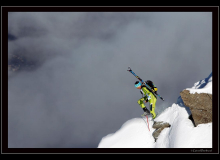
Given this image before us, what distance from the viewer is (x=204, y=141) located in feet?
30.3

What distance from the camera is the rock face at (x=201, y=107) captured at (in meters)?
9.92

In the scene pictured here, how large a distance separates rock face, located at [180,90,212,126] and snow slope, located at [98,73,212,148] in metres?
0.27

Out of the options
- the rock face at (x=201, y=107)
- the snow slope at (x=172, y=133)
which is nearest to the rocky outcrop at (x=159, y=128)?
the snow slope at (x=172, y=133)

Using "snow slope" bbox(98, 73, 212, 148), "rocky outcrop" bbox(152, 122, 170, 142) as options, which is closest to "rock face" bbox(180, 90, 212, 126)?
"snow slope" bbox(98, 73, 212, 148)

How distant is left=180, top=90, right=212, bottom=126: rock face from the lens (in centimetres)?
992

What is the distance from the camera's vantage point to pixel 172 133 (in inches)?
427

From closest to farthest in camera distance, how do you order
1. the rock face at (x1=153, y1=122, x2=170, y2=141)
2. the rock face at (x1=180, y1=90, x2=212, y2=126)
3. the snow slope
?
the snow slope
the rock face at (x1=180, y1=90, x2=212, y2=126)
the rock face at (x1=153, y1=122, x2=170, y2=141)

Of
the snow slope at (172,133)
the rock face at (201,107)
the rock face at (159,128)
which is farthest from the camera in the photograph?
the rock face at (159,128)

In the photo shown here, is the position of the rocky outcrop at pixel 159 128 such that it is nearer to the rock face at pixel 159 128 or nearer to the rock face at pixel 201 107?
the rock face at pixel 159 128

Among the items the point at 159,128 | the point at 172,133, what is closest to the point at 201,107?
the point at 172,133

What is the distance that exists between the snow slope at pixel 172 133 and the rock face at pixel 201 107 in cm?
27

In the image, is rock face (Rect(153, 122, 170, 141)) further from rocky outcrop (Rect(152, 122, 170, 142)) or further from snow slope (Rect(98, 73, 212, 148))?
snow slope (Rect(98, 73, 212, 148))
